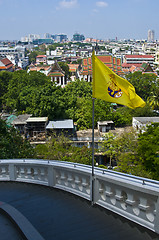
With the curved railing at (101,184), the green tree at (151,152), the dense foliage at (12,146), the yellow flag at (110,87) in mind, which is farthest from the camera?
the green tree at (151,152)

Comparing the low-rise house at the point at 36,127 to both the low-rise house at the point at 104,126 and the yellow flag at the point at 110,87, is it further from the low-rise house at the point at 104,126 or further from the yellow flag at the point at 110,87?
the yellow flag at the point at 110,87

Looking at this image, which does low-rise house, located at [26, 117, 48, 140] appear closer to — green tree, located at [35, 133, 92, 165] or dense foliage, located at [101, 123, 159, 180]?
green tree, located at [35, 133, 92, 165]

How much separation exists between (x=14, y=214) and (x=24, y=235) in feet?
1.99

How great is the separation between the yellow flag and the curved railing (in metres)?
1.27

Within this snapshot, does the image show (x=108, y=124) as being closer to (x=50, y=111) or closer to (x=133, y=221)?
(x=50, y=111)

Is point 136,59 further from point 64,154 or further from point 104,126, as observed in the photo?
point 64,154

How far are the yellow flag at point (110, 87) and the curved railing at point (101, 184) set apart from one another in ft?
4.16

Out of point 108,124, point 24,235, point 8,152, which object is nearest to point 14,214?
point 24,235

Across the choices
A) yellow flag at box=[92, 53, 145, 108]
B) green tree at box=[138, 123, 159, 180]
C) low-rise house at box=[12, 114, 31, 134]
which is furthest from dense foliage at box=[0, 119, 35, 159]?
low-rise house at box=[12, 114, 31, 134]

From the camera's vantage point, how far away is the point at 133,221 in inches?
158

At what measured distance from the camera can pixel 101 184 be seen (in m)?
4.48

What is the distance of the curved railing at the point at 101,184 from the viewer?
12.4ft

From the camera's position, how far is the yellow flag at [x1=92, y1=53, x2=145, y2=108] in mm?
4352

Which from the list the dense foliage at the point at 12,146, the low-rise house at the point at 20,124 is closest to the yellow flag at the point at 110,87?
the dense foliage at the point at 12,146
